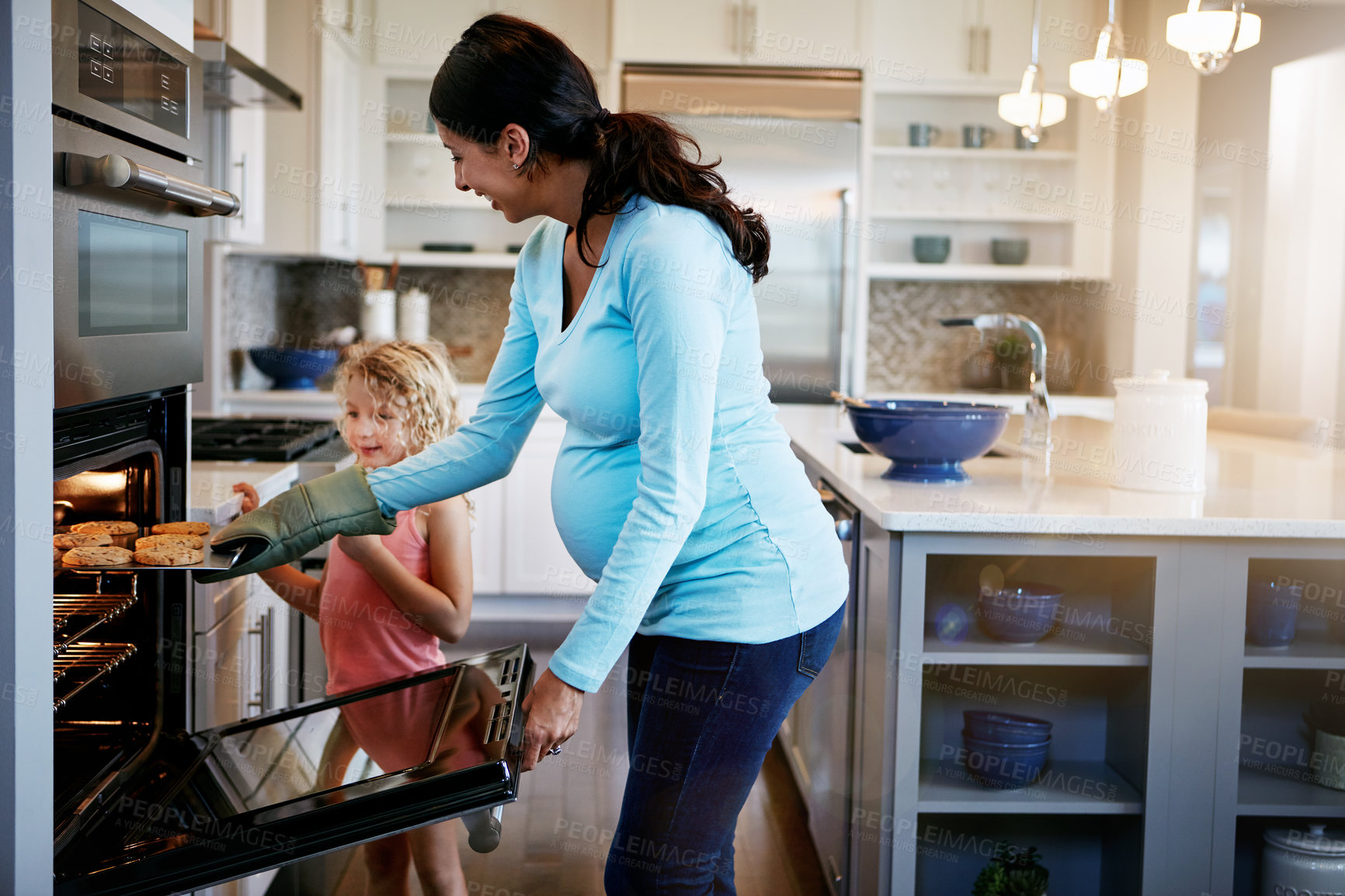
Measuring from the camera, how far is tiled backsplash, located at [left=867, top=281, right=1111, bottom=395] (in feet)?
16.5

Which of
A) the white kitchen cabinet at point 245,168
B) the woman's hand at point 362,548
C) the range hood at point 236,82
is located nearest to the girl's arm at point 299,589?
the woman's hand at point 362,548

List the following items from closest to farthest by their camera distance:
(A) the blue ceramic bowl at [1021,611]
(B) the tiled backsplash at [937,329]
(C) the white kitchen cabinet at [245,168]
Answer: (A) the blue ceramic bowl at [1021,611]
(C) the white kitchen cabinet at [245,168]
(B) the tiled backsplash at [937,329]

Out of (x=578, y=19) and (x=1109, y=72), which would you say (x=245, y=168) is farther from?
(x=1109, y=72)

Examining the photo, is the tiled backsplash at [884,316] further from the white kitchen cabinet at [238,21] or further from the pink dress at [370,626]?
the pink dress at [370,626]

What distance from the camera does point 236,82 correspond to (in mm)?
2451

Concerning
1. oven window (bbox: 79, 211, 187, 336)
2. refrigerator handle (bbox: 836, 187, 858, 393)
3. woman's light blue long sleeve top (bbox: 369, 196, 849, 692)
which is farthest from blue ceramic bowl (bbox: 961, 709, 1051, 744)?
refrigerator handle (bbox: 836, 187, 858, 393)

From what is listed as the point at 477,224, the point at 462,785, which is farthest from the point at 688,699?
the point at 477,224

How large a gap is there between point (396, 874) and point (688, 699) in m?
0.73

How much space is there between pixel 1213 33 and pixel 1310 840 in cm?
146

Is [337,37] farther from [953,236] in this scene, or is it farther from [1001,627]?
[1001,627]

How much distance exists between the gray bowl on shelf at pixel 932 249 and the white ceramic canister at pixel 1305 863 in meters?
3.09

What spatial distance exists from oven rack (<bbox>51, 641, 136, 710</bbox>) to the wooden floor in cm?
110

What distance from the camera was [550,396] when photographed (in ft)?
3.99

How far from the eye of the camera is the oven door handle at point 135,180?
3.12ft
